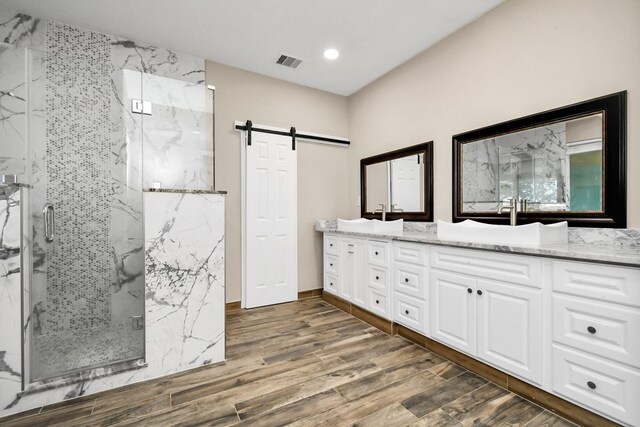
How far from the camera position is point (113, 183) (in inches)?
102

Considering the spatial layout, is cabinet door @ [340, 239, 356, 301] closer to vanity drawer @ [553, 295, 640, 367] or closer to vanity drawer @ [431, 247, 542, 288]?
vanity drawer @ [431, 247, 542, 288]

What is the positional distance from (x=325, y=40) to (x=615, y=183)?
2.48m

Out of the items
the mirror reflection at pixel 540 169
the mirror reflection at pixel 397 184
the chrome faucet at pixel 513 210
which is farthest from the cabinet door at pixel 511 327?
the mirror reflection at pixel 397 184

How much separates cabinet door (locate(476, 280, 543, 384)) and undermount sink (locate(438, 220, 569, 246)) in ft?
0.97

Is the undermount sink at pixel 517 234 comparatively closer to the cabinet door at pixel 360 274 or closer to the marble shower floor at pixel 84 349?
the cabinet door at pixel 360 274

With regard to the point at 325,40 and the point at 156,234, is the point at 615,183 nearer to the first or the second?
the point at 325,40

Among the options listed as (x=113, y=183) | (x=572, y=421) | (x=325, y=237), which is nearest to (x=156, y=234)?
(x=113, y=183)

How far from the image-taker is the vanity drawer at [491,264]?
5.48 feet

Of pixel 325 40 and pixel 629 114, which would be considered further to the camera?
pixel 325 40

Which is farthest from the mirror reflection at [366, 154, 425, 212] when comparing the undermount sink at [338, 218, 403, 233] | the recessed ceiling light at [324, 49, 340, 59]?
the recessed ceiling light at [324, 49, 340, 59]

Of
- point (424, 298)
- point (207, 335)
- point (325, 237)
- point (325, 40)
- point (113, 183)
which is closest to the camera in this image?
point (207, 335)

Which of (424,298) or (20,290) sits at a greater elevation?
(20,290)

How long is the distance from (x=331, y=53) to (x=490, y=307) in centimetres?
270

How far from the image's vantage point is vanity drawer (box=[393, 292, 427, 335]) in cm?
234
